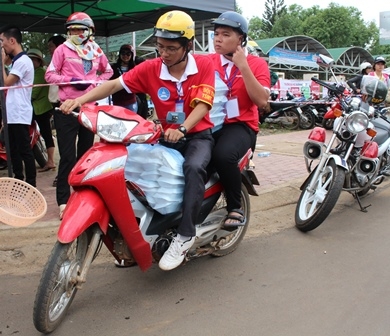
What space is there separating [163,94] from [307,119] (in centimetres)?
1103

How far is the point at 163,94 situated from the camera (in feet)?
10.0

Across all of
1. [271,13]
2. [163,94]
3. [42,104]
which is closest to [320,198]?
[163,94]

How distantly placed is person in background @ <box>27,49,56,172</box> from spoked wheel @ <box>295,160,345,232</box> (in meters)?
3.75

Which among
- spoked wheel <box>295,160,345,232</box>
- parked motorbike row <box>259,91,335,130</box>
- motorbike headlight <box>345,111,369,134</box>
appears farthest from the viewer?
parked motorbike row <box>259,91,335,130</box>

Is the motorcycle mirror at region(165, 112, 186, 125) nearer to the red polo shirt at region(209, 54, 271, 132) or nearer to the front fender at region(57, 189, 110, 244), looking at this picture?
the front fender at region(57, 189, 110, 244)

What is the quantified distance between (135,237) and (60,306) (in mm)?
595

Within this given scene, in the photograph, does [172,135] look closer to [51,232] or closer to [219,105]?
[219,105]

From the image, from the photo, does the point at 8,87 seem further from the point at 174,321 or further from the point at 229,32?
the point at 174,321

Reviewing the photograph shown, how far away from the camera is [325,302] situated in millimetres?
2977

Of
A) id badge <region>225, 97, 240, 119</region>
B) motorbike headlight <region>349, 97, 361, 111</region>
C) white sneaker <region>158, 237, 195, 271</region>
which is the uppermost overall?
id badge <region>225, 97, 240, 119</region>

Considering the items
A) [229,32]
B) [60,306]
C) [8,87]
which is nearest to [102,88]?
[229,32]

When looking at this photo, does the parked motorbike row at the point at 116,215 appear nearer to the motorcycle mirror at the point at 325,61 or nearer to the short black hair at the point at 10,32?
the motorcycle mirror at the point at 325,61

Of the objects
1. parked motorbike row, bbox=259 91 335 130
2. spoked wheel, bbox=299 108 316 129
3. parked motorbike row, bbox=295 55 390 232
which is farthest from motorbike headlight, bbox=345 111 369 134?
spoked wheel, bbox=299 108 316 129

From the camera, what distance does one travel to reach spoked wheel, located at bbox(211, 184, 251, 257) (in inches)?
145
